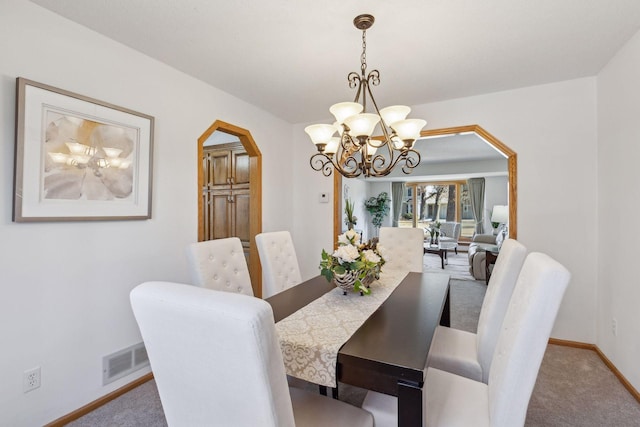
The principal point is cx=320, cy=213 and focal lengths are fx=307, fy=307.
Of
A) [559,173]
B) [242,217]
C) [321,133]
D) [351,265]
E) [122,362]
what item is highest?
[321,133]

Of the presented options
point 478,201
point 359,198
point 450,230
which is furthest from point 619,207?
point 359,198

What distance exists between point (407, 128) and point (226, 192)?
8.47 ft

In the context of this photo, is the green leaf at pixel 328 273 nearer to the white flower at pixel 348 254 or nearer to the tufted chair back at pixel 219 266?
the white flower at pixel 348 254

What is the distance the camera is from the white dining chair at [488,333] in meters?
1.53

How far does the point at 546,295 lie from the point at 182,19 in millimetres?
2245

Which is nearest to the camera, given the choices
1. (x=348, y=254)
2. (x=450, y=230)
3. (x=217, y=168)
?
(x=348, y=254)

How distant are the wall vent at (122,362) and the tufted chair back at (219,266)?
0.82 metres

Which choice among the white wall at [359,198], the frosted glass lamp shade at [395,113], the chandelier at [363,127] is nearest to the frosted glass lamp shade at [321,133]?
the chandelier at [363,127]

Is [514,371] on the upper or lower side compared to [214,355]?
lower

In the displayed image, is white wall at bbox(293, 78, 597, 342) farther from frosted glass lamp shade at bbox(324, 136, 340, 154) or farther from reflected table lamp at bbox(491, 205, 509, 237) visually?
reflected table lamp at bbox(491, 205, 509, 237)

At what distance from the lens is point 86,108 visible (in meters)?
1.88

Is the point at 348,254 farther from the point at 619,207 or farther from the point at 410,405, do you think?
the point at 619,207

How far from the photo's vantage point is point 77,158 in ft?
6.04

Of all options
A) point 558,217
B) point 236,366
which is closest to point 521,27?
point 558,217
